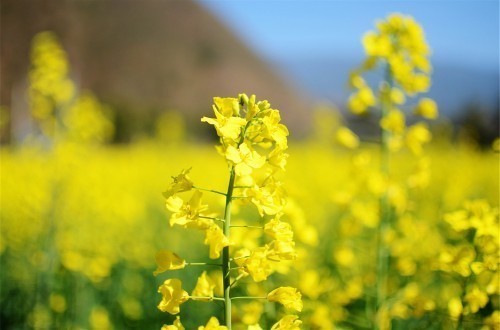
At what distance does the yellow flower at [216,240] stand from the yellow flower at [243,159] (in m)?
0.18

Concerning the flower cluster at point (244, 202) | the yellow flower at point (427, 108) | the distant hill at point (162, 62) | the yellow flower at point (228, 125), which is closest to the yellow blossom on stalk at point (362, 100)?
the yellow flower at point (427, 108)

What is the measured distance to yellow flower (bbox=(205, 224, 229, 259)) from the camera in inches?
53.7

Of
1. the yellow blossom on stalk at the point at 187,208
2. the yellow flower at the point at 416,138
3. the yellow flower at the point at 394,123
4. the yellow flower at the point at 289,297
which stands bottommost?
the yellow flower at the point at 289,297

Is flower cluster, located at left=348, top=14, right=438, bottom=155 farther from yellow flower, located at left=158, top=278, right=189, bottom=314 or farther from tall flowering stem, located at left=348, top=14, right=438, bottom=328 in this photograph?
yellow flower, located at left=158, top=278, right=189, bottom=314

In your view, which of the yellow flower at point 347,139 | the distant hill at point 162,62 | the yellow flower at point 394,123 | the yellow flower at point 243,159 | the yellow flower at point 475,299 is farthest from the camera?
the distant hill at point 162,62

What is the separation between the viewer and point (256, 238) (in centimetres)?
234

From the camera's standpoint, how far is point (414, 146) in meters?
2.76

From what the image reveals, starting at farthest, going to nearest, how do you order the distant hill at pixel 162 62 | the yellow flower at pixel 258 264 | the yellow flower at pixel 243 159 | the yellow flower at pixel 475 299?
the distant hill at pixel 162 62 → the yellow flower at pixel 475 299 → the yellow flower at pixel 258 264 → the yellow flower at pixel 243 159

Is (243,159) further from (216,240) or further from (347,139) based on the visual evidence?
(347,139)

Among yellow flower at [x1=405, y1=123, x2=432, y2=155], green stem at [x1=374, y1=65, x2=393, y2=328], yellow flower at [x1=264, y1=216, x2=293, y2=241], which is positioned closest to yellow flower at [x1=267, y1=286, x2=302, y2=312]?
yellow flower at [x1=264, y1=216, x2=293, y2=241]

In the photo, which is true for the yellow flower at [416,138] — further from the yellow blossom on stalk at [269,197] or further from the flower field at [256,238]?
the yellow blossom on stalk at [269,197]

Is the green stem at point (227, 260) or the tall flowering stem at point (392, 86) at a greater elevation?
the tall flowering stem at point (392, 86)

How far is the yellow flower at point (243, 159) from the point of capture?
52.0 inches

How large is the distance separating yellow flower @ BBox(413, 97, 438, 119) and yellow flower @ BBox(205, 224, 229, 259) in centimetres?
189
